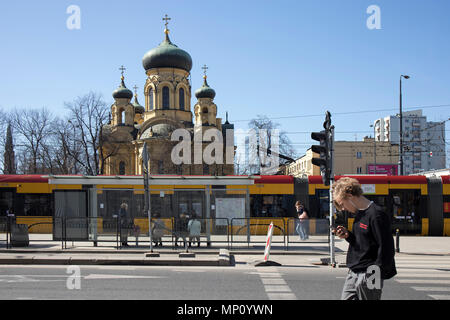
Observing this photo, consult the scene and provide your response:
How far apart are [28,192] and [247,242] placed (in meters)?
12.9

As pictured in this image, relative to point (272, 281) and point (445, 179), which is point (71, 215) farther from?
point (445, 179)

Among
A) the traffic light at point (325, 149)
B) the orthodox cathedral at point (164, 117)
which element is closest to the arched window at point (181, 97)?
the orthodox cathedral at point (164, 117)

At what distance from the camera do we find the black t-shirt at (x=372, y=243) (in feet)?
16.6

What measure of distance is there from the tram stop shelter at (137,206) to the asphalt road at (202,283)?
453 centimetres

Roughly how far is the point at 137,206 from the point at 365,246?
15.6 metres

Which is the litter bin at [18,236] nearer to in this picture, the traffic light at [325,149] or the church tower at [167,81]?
the traffic light at [325,149]

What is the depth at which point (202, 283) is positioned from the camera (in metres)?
10.8

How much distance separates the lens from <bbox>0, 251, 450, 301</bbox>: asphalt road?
943 centimetres

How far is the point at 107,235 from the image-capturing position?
18.2m

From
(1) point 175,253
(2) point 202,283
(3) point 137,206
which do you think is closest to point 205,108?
(3) point 137,206

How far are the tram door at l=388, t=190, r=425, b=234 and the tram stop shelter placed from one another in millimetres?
9509

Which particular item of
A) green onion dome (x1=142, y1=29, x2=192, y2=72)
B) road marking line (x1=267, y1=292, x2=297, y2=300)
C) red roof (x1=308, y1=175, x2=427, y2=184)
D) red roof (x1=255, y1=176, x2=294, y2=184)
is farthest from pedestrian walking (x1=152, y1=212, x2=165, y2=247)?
green onion dome (x1=142, y1=29, x2=192, y2=72)
